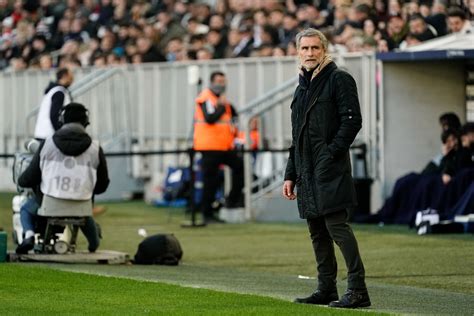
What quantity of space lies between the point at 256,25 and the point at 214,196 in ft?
18.8

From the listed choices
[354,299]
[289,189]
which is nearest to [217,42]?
[289,189]

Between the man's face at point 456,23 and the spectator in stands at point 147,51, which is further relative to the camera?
the spectator in stands at point 147,51

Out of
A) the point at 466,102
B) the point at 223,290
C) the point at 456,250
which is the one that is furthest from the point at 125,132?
the point at 223,290

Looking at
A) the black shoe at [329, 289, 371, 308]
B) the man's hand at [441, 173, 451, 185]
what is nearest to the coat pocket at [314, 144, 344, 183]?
the black shoe at [329, 289, 371, 308]

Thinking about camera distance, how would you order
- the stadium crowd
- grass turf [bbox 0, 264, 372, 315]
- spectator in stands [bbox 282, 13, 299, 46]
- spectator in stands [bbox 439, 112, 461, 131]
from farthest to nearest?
spectator in stands [bbox 282, 13, 299, 46] < the stadium crowd < spectator in stands [bbox 439, 112, 461, 131] < grass turf [bbox 0, 264, 372, 315]

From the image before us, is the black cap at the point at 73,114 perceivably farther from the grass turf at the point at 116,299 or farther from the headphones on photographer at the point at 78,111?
the grass turf at the point at 116,299

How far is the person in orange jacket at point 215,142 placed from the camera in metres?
23.2

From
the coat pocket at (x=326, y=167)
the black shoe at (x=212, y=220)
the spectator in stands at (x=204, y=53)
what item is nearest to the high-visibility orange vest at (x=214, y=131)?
the black shoe at (x=212, y=220)

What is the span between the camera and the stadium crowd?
939 inches

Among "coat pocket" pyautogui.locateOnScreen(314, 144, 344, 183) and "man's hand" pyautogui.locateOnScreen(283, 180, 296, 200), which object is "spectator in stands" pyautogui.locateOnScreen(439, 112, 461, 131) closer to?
"man's hand" pyautogui.locateOnScreen(283, 180, 296, 200)

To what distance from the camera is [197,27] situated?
30875mm

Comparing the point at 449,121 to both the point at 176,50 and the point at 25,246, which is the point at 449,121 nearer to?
the point at 25,246

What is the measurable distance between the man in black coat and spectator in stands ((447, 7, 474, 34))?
10.6 metres

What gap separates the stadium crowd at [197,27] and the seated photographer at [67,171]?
7.67 meters
